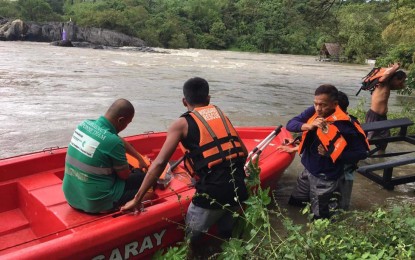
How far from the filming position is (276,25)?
6075cm

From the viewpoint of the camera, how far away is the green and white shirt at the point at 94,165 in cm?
279

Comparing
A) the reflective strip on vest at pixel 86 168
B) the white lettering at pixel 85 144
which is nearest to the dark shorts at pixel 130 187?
the reflective strip on vest at pixel 86 168

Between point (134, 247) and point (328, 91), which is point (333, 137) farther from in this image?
point (134, 247)

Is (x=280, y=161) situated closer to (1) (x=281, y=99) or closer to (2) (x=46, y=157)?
(2) (x=46, y=157)

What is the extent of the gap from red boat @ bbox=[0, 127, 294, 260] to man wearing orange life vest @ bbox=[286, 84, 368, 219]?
50 cm

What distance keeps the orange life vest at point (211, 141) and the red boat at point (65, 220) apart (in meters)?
0.35

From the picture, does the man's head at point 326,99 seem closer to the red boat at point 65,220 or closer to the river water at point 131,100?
the red boat at point 65,220

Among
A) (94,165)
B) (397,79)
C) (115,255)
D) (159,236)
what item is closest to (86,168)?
(94,165)

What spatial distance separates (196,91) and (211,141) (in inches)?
15.8

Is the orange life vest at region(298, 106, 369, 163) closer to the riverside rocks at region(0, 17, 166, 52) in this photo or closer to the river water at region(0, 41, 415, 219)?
the river water at region(0, 41, 415, 219)

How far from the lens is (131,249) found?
291cm

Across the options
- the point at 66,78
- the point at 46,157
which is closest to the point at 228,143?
the point at 46,157

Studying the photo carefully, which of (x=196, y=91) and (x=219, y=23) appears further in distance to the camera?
(x=219, y=23)

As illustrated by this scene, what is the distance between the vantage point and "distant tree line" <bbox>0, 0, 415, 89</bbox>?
143 feet
